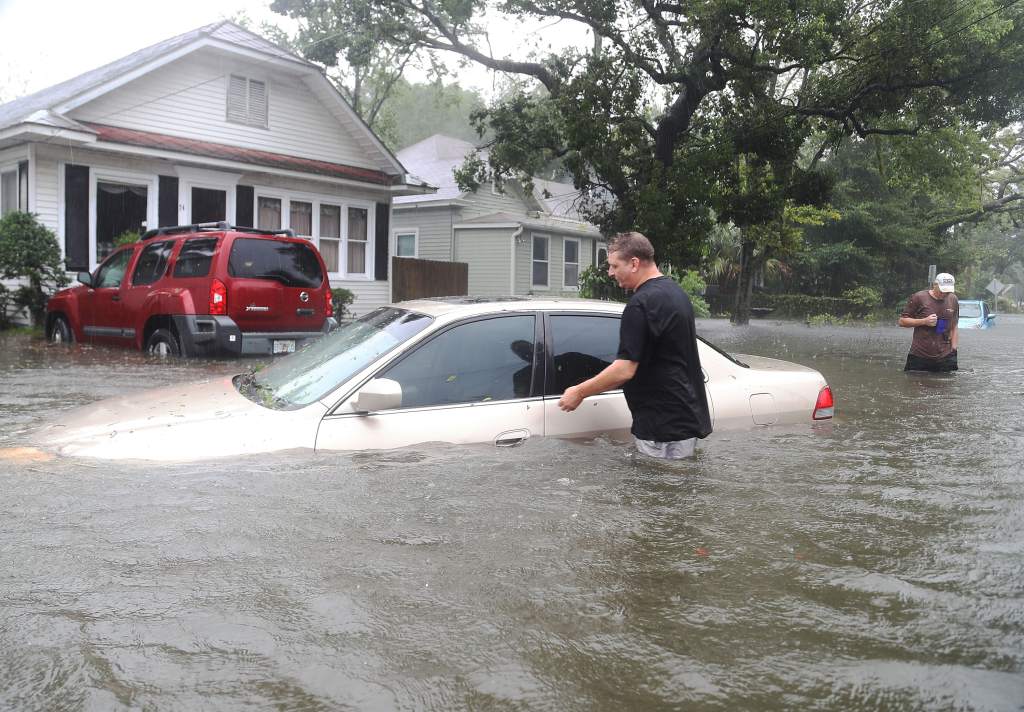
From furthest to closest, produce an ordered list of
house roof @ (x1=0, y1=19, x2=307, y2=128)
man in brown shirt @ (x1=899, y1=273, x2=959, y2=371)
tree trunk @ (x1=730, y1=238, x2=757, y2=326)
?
tree trunk @ (x1=730, y1=238, x2=757, y2=326) → house roof @ (x1=0, y1=19, x2=307, y2=128) → man in brown shirt @ (x1=899, y1=273, x2=959, y2=371)

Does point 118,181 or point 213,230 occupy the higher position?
point 118,181

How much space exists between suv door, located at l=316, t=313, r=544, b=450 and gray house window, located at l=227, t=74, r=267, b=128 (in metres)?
16.1

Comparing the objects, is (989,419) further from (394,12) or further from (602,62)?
(394,12)

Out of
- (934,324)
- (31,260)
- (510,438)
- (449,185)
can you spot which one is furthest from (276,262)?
(449,185)

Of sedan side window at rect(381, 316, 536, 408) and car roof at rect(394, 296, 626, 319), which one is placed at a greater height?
car roof at rect(394, 296, 626, 319)

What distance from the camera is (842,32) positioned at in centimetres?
1532

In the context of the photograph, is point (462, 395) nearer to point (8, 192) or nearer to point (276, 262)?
point (276, 262)

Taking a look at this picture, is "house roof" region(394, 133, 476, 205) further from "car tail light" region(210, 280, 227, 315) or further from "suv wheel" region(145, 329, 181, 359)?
"car tail light" region(210, 280, 227, 315)

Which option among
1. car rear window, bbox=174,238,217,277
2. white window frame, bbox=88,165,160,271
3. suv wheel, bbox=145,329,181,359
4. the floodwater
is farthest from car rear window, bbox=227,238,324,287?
white window frame, bbox=88,165,160,271

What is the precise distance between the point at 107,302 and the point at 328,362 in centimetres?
860

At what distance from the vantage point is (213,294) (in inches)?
432

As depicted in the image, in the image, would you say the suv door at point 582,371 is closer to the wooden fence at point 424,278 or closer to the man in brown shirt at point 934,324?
the man in brown shirt at point 934,324

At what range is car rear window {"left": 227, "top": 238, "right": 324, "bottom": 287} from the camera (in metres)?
11.3

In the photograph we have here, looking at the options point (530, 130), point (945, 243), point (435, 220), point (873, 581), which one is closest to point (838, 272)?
point (945, 243)
